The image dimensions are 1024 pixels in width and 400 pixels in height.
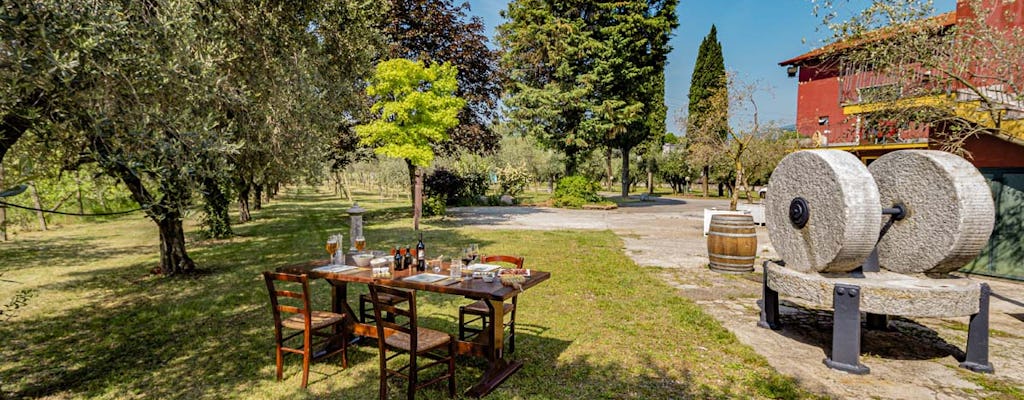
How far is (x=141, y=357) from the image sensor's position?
5.11 m

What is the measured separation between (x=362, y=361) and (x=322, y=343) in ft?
2.45

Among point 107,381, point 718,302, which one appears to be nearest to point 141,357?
point 107,381

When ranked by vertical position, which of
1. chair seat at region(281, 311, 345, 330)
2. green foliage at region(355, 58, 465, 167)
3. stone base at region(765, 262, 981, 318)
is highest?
green foliage at region(355, 58, 465, 167)

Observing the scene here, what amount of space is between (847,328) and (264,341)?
21.4ft

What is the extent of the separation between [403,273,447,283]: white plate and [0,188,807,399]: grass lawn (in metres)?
1.05

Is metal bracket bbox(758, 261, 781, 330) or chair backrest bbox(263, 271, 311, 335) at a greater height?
chair backrest bbox(263, 271, 311, 335)

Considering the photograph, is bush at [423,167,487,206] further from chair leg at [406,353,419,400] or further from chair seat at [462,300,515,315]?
chair leg at [406,353,419,400]

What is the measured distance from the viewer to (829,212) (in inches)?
195

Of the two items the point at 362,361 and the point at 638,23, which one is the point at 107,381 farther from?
the point at 638,23

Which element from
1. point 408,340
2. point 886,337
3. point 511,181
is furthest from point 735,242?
point 511,181

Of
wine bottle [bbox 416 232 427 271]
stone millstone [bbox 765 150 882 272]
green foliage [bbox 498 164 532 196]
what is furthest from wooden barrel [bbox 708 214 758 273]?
green foliage [bbox 498 164 532 196]

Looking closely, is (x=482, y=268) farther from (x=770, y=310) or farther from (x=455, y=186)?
(x=455, y=186)

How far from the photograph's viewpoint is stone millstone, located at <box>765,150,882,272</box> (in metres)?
4.71

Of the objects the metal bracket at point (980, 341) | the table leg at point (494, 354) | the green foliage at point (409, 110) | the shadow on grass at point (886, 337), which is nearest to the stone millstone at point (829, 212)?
the shadow on grass at point (886, 337)
